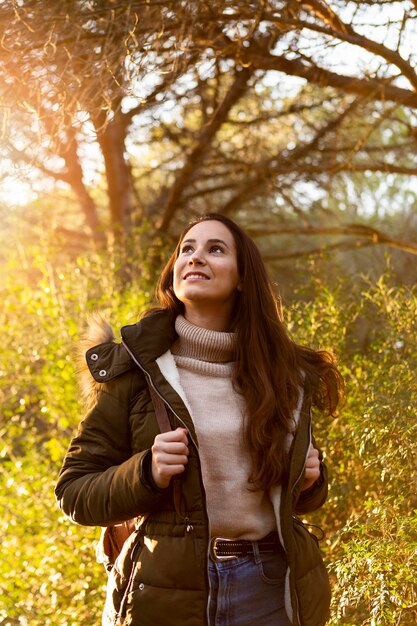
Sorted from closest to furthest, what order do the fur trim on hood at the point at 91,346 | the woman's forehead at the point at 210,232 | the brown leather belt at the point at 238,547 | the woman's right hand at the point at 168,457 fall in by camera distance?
1. the woman's right hand at the point at 168,457
2. the brown leather belt at the point at 238,547
3. the fur trim on hood at the point at 91,346
4. the woman's forehead at the point at 210,232

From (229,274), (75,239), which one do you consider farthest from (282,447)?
(75,239)

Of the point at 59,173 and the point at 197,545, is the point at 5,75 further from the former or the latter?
the point at 59,173

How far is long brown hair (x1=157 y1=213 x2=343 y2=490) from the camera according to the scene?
231 cm

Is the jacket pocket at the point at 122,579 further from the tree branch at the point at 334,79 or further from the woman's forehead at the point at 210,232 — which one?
the tree branch at the point at 334,79

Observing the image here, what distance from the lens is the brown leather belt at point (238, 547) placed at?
7.20ft

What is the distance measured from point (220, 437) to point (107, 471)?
0.34 m

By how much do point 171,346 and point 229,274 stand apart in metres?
0.32

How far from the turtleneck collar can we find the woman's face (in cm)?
9

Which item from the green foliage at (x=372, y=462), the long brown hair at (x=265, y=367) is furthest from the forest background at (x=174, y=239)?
the long brown hair at (x=265, y=367)

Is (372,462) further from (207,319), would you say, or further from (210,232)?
(210,232)

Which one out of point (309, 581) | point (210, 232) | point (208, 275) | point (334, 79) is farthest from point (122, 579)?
point (334, 79)

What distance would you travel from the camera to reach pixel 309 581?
2299mm

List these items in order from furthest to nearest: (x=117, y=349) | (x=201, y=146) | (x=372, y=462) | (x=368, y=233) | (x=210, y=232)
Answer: (x=201, y=146) → (x=368, y=233) → (x=372, y=462) → (x=210, y=232) → (x=117, y=349)

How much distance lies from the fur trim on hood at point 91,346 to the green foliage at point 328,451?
3.67 feet
